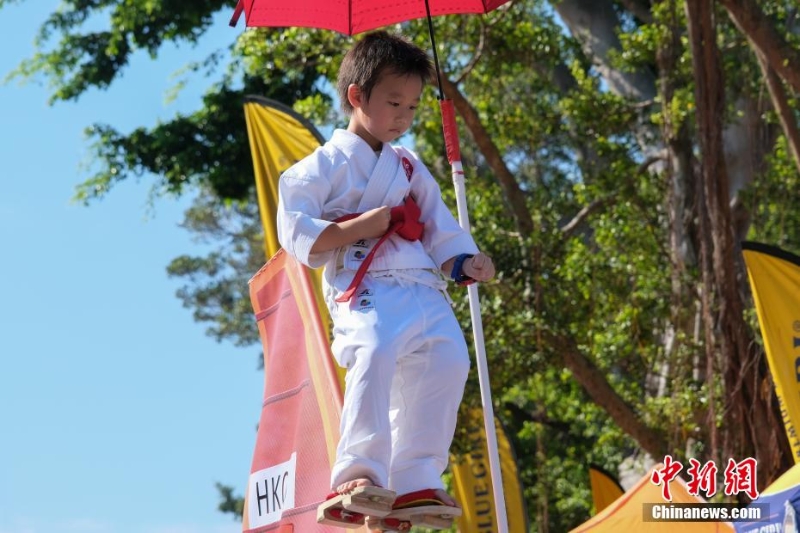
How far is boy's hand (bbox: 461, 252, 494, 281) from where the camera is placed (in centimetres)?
416

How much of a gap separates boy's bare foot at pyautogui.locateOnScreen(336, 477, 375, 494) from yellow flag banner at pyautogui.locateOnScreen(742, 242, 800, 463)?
4457 mm

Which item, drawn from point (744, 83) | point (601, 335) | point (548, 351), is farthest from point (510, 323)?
point (744, 83)

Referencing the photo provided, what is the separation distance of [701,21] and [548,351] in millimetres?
3351

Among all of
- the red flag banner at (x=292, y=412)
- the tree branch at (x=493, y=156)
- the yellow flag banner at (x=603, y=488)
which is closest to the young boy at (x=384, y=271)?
the red flag banner at (x=292, y=412)

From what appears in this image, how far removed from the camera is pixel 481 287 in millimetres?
12344

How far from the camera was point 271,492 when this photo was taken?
5.05m

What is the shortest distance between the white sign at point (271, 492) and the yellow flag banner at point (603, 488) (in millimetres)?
7367

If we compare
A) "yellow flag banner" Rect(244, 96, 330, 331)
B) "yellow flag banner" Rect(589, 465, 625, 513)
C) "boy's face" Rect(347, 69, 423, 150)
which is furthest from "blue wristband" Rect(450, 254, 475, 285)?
"yellow flag banner" Rect(589, 465, 625, 513)

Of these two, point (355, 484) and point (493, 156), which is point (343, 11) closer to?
point (355, 484)

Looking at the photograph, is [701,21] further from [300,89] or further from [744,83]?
[300,89]

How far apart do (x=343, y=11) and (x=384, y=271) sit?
54.9 inches

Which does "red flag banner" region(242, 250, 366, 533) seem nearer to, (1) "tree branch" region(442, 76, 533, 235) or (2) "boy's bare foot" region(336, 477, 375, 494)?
(2) "boy's bare foot" region(336, 477, 375, 494)

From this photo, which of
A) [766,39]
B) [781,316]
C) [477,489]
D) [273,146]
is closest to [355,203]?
[273,146]

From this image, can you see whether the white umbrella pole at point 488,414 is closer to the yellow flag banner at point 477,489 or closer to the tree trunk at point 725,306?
the tree trunk at point 725,306
